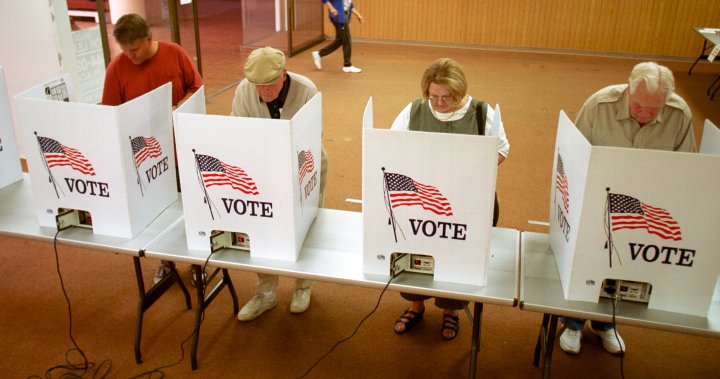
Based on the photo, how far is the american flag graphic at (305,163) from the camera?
2117 mm

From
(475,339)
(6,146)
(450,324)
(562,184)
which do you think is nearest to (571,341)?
(450,324)

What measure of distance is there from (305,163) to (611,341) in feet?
5.28

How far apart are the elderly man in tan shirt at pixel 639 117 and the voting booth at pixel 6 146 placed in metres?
2.38

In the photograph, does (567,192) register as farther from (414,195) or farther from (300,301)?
(300,301)

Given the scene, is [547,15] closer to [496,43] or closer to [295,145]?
[496,43]

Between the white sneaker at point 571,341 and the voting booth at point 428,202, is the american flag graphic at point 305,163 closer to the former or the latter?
the voting booth at point 428,202

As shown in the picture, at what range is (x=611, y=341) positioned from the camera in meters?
2.74

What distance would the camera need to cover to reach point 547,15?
892 cm

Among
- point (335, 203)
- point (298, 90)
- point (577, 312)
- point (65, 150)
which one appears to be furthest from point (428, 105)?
point (335, 203)

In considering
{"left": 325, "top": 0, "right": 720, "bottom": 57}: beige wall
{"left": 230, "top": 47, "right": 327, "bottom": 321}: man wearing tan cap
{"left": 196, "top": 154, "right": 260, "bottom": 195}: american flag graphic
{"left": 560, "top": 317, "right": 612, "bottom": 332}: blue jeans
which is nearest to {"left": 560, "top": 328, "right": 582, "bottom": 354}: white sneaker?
{"left": 560, "top": 317, "right": 612, "bottom": 332}: blue jeans

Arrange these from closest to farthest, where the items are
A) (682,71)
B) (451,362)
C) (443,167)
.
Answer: (443,167) → (451,362) → (682,71)

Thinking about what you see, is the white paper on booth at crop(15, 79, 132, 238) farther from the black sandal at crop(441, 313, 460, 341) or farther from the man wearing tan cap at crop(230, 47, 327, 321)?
the black sandal at crop(441, 313, 460, 341)

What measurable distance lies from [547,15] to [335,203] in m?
6.18

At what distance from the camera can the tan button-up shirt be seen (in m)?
2.27
